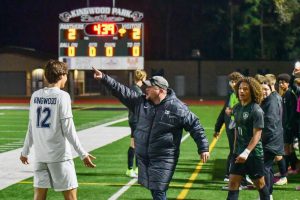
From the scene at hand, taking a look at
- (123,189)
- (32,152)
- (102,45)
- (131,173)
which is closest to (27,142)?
(123,189)

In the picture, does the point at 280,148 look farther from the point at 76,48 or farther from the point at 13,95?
the point at 13,95

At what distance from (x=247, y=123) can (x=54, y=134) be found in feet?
7.77

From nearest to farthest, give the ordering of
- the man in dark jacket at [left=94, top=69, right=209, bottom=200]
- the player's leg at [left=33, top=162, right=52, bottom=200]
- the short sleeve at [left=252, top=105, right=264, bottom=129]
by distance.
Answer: the player's leg at [left=33, top=162, right=52, bottom=200]
the man in dark jacket at [left=94, top=69, right=209, bottom=200]
the short sleeve at [left=252, top=105, right=264, bottom=129]

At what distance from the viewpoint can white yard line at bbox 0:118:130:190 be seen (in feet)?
40.0

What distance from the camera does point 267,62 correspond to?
60594 mm

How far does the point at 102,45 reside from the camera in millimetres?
40375

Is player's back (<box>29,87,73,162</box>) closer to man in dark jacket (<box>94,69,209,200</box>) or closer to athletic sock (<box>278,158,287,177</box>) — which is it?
man in dark jacket (<box>94,69,209,200</box>)

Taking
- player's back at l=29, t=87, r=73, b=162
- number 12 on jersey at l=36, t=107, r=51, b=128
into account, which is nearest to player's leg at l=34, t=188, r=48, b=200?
player's back at l=29, t=87, r=73, b=162

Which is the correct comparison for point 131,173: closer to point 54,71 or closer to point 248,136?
point 248,136

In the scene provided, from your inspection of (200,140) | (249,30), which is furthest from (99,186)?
(249,30)

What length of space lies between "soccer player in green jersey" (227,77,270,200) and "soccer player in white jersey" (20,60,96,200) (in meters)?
1.99

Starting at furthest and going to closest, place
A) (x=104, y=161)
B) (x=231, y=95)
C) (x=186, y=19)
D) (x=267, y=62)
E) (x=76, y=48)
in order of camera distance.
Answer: (x=186, y=19) < (x=267, y=62) < (x=76, y=48) < (x=104, y=161) < (x=231, y=95)

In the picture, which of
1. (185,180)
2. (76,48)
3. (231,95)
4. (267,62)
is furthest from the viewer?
(267,62)

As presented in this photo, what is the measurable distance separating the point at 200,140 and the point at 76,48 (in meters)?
33.5
